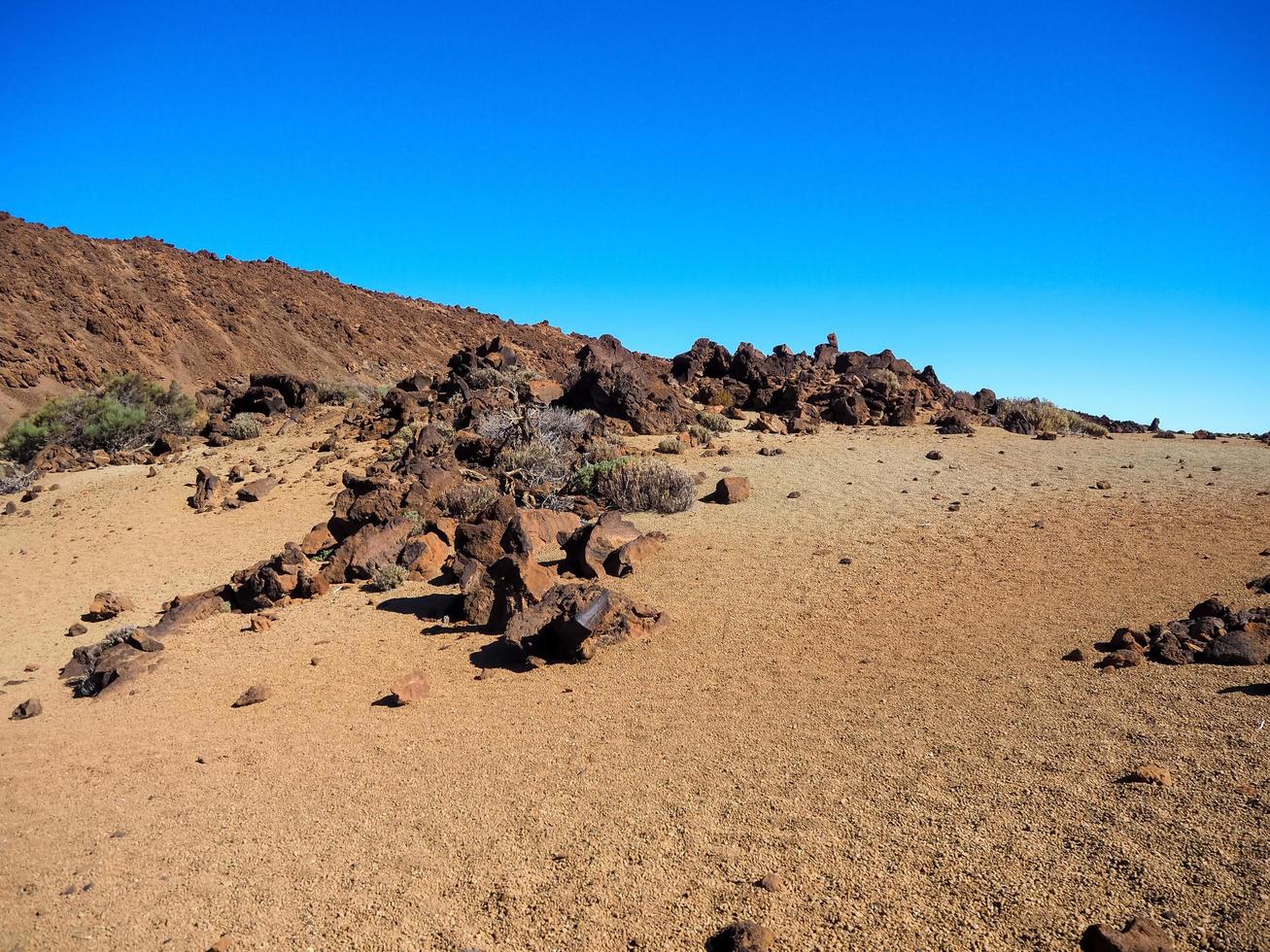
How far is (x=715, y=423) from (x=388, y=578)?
33.9 ft

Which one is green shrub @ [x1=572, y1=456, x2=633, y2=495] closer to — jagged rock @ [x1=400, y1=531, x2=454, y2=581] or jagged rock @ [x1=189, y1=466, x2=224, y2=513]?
jagged rock @ [x1=400, y1=531, x2=454, y2=581]

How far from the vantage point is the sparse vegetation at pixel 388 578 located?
1007 centimetres

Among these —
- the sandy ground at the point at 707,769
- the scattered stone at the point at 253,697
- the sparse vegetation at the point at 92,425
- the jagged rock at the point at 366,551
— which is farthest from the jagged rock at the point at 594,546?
the sparse vegetation at the point at 92,425

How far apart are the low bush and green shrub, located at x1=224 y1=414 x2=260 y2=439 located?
13.3 meters

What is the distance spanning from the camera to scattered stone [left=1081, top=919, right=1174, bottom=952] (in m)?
3.02

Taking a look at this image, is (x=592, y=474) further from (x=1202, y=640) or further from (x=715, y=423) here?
(x=1202, y=640)

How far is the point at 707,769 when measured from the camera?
5055 mm

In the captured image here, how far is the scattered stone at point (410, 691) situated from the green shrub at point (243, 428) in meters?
17.0

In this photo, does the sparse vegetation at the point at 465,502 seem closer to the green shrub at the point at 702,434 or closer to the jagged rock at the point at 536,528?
the jagged rock at the point at 536,528

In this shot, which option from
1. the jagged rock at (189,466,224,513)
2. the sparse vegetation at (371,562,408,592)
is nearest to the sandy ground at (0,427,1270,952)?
the sparse vegetation at (371,562,408,592)

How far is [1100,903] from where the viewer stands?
3318mm

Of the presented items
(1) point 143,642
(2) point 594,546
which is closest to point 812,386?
(2) point 594,546

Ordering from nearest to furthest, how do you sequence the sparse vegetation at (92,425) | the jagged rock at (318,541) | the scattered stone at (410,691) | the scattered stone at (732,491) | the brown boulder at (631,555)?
the scattered stone at (410,691) → the brown boulder at (631,555) → the jagged rock at (318,541) → the scattered stone at (732,491) → the sparse vegetation at (92,425)

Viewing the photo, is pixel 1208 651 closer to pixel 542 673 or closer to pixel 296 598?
pixel 542 673
